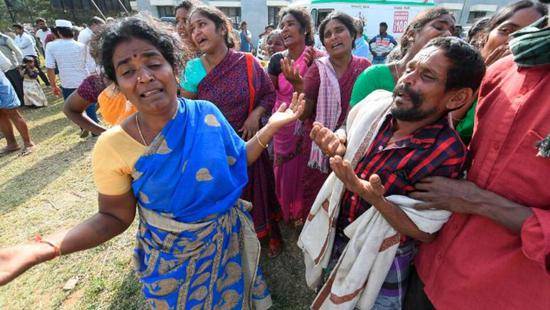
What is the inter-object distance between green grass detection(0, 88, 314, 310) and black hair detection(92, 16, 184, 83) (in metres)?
1.85

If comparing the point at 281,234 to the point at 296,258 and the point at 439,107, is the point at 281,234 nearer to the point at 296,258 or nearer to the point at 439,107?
the point at 296,258

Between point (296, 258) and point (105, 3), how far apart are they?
2204cm

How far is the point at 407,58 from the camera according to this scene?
173 cm

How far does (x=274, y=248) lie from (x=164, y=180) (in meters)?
1.58

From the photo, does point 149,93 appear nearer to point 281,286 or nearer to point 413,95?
point 413,95

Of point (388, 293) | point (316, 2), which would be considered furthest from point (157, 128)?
point (316, 2)

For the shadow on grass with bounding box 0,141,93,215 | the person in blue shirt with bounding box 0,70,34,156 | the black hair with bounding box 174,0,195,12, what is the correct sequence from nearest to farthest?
1. the black hair with bounding box 174,0,195,12
2. the shadow on grass with bounding box 0,141,93,215
3. the person in blue shirt with bounding box 0,70,34,156

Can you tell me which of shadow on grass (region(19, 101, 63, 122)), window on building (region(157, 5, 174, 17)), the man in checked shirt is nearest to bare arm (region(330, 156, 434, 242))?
the man in checked shirt

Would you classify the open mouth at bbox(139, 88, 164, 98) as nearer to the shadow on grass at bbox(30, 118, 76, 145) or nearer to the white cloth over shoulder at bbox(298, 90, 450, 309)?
the white cloth over shoulder at bbox(298, 90, 450, 309)

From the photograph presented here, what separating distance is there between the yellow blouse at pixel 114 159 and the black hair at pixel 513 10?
202cm

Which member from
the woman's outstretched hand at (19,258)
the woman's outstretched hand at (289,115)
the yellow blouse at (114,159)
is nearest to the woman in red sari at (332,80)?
the woman's outstretched hand at (289,115)

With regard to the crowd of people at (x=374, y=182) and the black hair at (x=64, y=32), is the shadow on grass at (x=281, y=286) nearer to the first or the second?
the crowd of people at (x=374, y=182)

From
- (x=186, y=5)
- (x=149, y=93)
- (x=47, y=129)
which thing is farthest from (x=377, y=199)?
(x=47, y=129)

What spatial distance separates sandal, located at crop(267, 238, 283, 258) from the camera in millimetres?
2555
